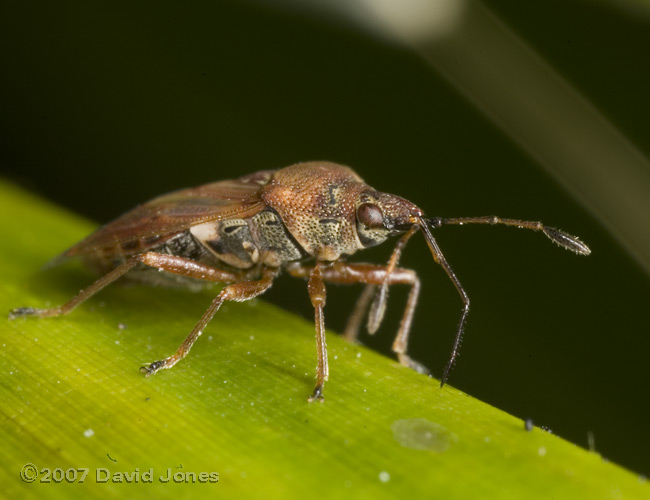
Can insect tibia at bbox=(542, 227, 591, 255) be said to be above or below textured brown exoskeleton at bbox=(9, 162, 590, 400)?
above

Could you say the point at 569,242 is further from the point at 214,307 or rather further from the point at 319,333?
the point at 214,307

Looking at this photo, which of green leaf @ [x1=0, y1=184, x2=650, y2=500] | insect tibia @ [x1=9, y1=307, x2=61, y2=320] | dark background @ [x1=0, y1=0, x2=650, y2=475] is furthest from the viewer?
dark background @ [x1=0, y1=0, x2=650, y2=475]

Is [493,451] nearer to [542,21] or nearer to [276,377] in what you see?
[276,377]

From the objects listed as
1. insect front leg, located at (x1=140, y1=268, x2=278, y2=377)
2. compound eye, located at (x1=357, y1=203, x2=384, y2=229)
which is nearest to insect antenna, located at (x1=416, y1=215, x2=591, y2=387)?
compound eye, located at (x1=357, y1=203, x2=384, y2=229)

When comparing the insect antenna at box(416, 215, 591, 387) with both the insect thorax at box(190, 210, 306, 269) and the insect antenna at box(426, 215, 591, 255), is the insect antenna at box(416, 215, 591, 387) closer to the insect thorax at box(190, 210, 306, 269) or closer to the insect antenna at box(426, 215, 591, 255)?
the insect antenna at box(426, 215, 591, 255)

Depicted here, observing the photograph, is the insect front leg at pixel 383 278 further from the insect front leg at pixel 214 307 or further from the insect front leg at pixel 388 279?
the insect front leg at pixel 214 307

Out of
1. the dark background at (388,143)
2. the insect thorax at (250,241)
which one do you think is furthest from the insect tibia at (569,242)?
the insect thorax at (250,241)

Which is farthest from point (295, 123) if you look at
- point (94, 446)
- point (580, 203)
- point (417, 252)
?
point (94, 446)
